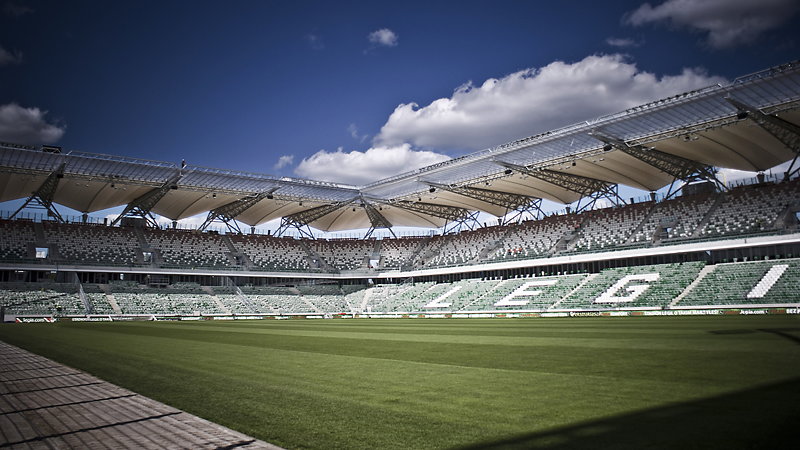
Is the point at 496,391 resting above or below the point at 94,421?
below

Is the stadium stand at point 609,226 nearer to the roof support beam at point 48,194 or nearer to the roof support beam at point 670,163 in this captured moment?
the roof support beam at point 670,163

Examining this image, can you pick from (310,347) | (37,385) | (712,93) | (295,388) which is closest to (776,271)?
(712,93)

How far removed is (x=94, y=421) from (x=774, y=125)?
139 feet

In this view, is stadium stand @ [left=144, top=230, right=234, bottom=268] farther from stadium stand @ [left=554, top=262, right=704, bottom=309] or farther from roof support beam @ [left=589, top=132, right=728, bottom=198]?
roof support beam @ [left=589, top=132, right=728, bottom=198]

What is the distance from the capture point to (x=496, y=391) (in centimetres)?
880

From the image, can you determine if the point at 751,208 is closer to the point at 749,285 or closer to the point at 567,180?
the point at 749,285

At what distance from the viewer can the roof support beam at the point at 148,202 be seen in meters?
51.2

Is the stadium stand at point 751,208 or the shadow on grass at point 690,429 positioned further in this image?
the stadium stand at point 751,208

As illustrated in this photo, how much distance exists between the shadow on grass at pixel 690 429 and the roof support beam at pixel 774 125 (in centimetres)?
3133

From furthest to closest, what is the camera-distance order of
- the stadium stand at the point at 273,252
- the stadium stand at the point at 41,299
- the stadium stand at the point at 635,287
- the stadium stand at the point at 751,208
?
the stadium stand at the point at 273,252, the stadium stand at the point at 41,299, the stadium stand at the point at 751,208, the stadium stand at the point at 635,287

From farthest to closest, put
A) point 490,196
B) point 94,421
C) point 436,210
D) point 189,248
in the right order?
point 436,210
point 189,248
point 490,196
point 94,421

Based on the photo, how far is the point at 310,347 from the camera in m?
18.3

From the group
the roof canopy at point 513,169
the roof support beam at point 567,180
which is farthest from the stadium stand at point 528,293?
the roof canopy at point 513,169

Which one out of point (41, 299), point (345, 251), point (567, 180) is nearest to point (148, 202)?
point (41, 299)
